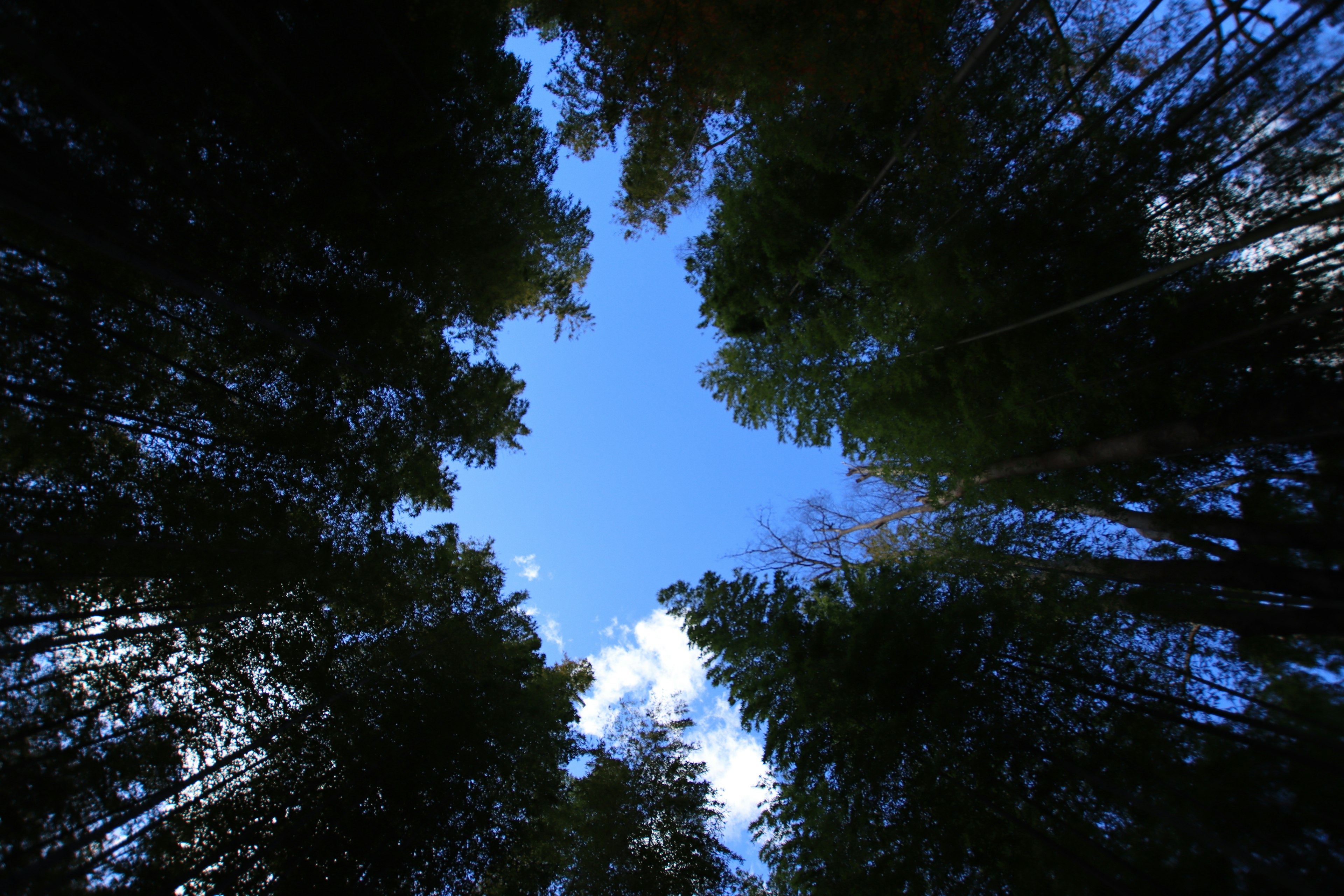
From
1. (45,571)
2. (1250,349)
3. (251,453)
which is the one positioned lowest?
(45,571)

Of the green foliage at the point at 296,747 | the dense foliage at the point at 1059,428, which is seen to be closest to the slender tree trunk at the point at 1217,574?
the dense foliage at the point at 1059,428

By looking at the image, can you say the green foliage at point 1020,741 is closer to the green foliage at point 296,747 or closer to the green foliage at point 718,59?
the green foliage at point 296,747

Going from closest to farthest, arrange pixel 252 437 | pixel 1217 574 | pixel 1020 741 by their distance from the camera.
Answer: pixel 1020 741 → pixel 1217 574 → pixel 252 437

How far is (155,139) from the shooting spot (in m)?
4.02

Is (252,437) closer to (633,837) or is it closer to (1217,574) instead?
(633,837)

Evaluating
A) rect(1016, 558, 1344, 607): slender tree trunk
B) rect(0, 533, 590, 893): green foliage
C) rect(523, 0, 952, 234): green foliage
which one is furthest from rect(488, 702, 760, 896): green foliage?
rect(523, 0, 952, 234): green foliage

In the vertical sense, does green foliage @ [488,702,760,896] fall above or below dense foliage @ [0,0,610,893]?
below

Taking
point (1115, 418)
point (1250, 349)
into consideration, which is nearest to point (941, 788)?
point (1115, 418)

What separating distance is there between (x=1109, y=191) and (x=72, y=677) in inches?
Answer: 394

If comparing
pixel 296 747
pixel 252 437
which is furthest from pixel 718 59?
pixel 296 747

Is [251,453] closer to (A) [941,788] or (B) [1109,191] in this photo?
(A) [941,788]

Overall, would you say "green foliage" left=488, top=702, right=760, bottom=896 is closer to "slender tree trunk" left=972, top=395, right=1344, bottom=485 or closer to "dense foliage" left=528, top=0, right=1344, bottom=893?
"dense foliage" left=528, top=0, right=1344, bottom=893

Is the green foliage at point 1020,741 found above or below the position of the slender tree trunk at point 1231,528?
below

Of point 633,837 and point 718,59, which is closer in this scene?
point 718,59
